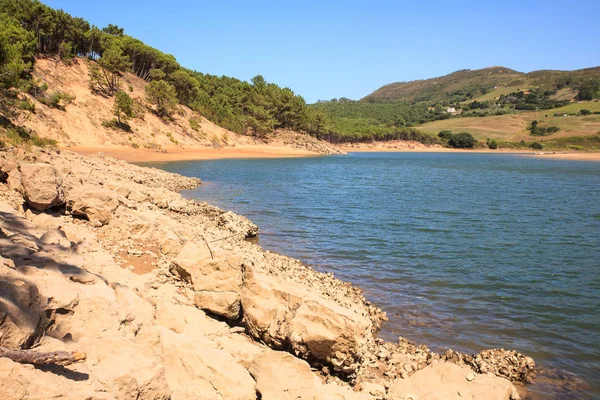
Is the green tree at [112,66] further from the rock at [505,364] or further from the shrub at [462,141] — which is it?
the shrub at [462,141]

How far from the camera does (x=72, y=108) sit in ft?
167

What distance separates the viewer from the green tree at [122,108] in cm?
5234

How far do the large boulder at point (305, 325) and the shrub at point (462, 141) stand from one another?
134159mm

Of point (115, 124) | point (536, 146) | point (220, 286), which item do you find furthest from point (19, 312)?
point (536, 146)

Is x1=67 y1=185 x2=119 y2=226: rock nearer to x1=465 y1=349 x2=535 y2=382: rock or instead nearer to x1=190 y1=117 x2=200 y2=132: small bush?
x1=465 y1=349 x2=535 y2=382: rock

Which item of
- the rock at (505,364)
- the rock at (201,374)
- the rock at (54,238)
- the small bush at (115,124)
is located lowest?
the rock at (505,364)

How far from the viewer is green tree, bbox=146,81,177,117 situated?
198 ft

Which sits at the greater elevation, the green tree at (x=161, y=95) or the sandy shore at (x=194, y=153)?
the green tree at (x=161, y=95)

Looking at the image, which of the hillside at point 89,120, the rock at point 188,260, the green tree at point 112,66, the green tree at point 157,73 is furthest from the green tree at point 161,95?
the rock at point 188,260

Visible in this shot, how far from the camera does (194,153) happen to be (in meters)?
58.8

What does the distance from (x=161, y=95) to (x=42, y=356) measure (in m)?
61.7

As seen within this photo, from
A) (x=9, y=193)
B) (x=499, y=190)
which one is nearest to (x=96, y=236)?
(x=9, y=193)

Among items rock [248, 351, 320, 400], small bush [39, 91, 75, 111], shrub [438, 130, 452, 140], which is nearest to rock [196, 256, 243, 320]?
rock [248, 351, 320, 400]

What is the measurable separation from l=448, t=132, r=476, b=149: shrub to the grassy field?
26.7ft
